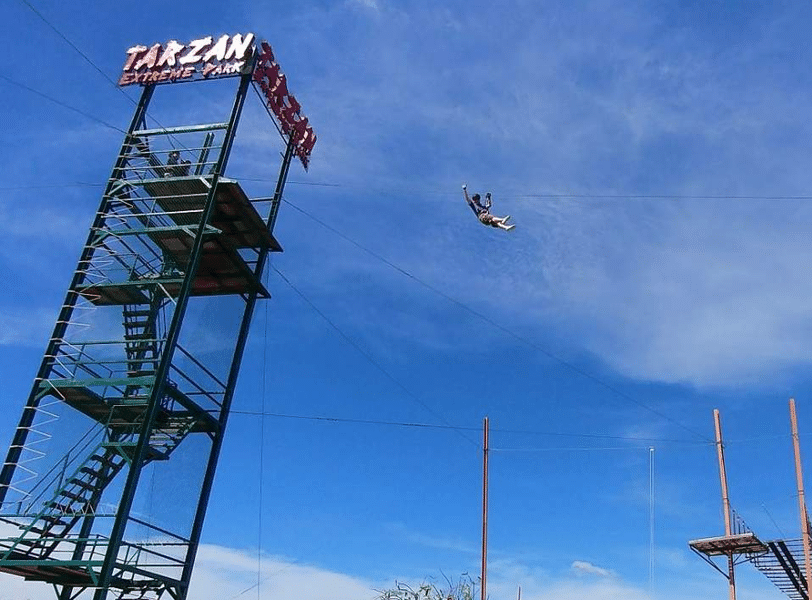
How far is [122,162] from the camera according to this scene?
26.1 m

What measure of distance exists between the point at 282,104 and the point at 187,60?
11.3ft

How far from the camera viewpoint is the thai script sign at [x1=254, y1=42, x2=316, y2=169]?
88.0 feet

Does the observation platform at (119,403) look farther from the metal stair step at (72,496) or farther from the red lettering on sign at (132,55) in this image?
the red lettering on sign at (132,55)

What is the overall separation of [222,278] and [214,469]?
6420 millimetres

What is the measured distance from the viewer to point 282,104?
28234 millimetres

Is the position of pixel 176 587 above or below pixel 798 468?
below

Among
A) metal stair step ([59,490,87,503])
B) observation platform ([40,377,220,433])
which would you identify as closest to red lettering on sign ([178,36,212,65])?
observation platform ([40,377,220,433])

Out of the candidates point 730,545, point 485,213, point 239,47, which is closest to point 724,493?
point 730,545

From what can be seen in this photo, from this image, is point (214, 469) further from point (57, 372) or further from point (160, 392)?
point (57, 372)

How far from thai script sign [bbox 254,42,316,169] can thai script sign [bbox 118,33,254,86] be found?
68 cm

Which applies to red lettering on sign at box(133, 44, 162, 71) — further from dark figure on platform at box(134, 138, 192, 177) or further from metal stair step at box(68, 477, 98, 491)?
metal stair step at box(68, 477, 98, 491)

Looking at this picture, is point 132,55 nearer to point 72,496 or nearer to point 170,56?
point 170,56

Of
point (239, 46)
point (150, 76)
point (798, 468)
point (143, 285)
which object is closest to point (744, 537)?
point (798, 468)

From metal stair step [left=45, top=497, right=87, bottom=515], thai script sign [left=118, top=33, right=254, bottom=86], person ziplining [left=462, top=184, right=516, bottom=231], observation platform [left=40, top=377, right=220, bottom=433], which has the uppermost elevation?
thai script sign [left=118, top=33, right=254, bottom=86]
